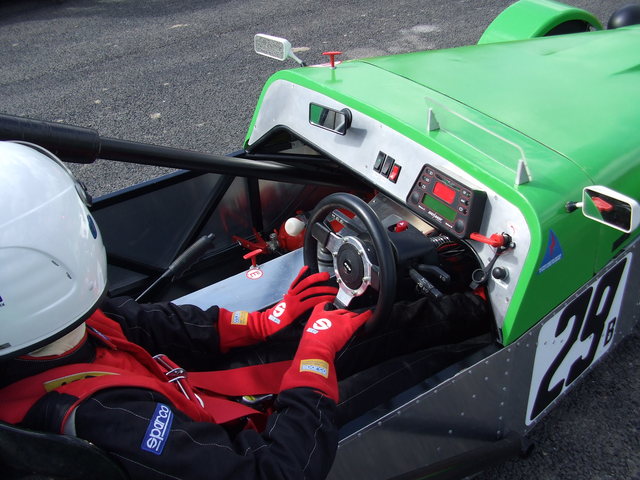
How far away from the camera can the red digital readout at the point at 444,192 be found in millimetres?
1847

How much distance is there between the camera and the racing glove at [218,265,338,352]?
1.95 m

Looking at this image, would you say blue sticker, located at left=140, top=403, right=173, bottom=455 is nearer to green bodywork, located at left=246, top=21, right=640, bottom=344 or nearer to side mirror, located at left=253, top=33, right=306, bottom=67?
green bodywork, located at left=246, top=21, right=640, bottom=344

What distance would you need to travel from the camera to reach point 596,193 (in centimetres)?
167

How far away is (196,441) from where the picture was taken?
133 cm

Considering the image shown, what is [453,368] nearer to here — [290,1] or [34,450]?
[34,450]

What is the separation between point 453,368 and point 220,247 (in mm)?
1445

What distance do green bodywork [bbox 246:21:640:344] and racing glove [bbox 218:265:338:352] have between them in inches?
23.0

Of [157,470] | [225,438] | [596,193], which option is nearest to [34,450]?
[157,470]

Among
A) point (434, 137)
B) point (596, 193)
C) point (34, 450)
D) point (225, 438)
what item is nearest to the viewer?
point (34, 450)

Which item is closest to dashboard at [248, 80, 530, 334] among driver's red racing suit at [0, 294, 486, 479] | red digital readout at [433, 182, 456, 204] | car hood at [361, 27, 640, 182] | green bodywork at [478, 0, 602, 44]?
red digital readout at [433, 182, 456, 204]

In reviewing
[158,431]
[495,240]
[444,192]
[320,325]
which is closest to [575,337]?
[495,240]

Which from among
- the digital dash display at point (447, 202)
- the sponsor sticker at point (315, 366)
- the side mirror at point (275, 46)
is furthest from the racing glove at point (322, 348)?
the side mirror at point (275, 46)

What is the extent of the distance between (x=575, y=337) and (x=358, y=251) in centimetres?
91

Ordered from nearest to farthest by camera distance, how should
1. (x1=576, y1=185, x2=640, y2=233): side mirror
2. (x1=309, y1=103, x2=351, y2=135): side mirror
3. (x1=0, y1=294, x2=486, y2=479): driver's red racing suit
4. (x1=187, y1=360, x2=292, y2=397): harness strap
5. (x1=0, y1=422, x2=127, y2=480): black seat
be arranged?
(x1=0, y1=422, x2=127, y2=480): black seat → (x1=0, y1=294, x2=486, y2=479): driver's red racing suit → (x1=576, y1=185, x2=640, y2=233): side mirror → (x1=187, y1=360, x2=292, y2=397): harness strap → (x1=309, y1=103, x2=351, y2=135): side mirror
